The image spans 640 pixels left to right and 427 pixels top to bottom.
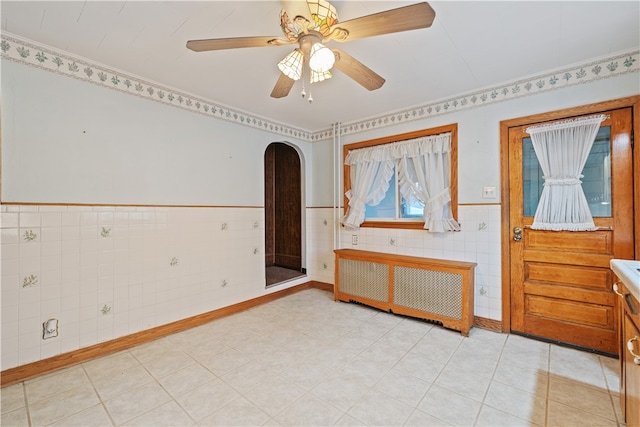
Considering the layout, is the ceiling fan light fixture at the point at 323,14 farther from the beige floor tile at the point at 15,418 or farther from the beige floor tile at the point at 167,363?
the beige floor tile at the point at 15,418

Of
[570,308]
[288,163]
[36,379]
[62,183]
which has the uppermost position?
[288,163]

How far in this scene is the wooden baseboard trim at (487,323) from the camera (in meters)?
2.79

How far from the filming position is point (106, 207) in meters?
2.42

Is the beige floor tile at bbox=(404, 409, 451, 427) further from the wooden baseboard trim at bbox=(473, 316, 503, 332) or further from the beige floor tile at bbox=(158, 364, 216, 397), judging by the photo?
the wooden baseboard trim at bbox=(473, 316, 503, 332)

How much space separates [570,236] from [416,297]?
1479 millimetres

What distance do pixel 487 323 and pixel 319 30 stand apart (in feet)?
9.93

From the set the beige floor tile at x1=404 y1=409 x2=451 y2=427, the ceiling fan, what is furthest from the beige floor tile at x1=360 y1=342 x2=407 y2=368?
the ceiling fan

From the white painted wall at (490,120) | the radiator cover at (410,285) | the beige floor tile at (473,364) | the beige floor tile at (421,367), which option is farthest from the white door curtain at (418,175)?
the beige floor tile at (421,367)

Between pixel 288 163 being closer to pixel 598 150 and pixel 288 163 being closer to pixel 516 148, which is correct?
pixel 516 148

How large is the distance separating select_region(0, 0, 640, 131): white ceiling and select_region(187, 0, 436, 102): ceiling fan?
0.25 meters

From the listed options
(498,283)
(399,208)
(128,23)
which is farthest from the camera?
(399,208)

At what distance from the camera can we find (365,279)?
3.44m

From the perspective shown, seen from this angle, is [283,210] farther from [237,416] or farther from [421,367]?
[237,416]

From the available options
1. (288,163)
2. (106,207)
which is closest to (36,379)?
(106,207)
